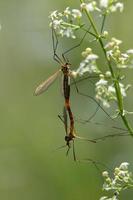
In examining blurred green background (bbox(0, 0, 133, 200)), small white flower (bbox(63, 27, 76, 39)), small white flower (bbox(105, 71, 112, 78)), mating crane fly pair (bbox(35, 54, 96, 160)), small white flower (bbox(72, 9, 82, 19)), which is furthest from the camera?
blurred green background (bbox(0, 0, 133, 200))

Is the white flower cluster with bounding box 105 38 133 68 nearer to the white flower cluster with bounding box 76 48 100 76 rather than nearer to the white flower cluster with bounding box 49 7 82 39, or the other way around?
the white flower cluster with bounding box 76 48 100 76

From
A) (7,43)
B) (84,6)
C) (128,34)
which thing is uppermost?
(7,43)

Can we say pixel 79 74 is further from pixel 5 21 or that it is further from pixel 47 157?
pixel 5 21

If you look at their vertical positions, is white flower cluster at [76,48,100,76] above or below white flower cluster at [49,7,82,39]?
below

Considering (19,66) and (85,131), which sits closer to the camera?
(85,131)

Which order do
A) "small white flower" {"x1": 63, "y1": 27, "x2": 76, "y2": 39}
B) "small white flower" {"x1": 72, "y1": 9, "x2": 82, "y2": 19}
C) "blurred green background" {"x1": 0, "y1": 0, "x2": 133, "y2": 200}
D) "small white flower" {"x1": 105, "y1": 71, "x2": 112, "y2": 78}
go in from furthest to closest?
"blurred green background" {"x1": 0, "y1": 0, "x2": 133, "y2": 200}
"small white flower" {"x1": 72, "y1": 9, "x2": 82, "y2": 19}
"small white flower" {"x1": 63, "y1": 27, "x2": 76, "y2": 39}
"small white flower" {"x1": 105, "y1": 71, "x2": 112, "y2": 78}

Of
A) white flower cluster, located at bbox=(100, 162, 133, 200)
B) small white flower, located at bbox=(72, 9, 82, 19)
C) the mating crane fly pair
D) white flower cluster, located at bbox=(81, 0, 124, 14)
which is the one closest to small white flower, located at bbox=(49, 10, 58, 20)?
small white flower, located at bbox=(72, 9, 82, 19)

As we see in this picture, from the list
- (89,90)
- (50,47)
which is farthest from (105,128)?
(50,47)
